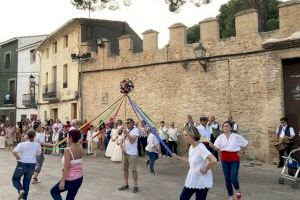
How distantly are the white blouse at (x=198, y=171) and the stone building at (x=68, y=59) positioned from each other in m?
18.1

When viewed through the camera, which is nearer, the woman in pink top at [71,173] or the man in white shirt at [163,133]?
the woman in pink top at [71,173]

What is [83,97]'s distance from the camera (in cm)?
2339

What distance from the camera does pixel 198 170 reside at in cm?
576

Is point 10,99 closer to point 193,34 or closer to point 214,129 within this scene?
point 193,34

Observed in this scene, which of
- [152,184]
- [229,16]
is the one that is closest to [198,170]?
[152,184]

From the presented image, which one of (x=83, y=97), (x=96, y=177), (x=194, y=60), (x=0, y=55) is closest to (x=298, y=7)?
(x=194, y=60)

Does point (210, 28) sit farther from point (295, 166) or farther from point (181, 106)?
point (295, 166)

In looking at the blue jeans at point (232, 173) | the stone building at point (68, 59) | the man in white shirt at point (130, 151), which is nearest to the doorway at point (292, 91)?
the blue jeans at point (232, 173)

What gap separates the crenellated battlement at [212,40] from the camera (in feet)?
47.3

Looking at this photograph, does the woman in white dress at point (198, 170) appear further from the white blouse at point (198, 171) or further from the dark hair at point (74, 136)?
the dark hair at point (74, 136)

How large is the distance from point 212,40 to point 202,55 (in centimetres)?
79

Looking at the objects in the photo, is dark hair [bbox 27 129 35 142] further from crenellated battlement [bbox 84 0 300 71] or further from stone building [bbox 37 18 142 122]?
stone building [bbox 37 18 142 122]

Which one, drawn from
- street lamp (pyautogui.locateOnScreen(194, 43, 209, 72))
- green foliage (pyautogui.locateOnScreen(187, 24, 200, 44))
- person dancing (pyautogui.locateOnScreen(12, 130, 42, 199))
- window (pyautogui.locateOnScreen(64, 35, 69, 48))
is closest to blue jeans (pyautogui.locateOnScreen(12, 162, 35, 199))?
person dancing (pyautogui.locateOnScreen(12, 130, 42, 199))

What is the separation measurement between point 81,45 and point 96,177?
13.6m
